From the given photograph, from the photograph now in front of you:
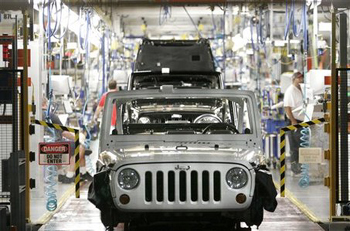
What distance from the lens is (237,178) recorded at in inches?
288

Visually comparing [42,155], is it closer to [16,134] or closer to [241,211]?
[16,134]

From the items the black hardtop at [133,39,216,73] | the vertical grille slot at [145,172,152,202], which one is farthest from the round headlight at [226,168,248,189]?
the black hardtop at [133,39,216,73]

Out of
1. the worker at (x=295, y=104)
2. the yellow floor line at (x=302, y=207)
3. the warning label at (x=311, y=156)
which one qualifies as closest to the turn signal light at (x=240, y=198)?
the warning label at (x=311, y=156)

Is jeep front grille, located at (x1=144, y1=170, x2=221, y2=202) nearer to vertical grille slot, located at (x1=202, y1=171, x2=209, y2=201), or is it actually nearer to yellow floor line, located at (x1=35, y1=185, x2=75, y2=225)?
vertical grille slot, located at (x1=202, y1=171, x2=209, y2=201)

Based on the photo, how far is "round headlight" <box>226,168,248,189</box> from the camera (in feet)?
24.0

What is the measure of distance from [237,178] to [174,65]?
7283mm

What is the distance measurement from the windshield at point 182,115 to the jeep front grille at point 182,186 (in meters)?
1.37

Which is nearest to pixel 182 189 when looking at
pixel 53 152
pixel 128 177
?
pixel 128 177

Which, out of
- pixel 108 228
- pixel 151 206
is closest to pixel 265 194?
pixel 151 206

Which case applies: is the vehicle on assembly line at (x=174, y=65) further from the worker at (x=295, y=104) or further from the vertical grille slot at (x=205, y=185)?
the vertical grille slot at (x=205, y=185)

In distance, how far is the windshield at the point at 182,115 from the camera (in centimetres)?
888

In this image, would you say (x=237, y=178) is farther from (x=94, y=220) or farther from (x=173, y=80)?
(x=173, y=80)

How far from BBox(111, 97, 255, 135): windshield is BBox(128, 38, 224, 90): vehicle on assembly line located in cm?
318

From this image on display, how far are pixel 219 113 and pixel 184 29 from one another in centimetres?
2180
